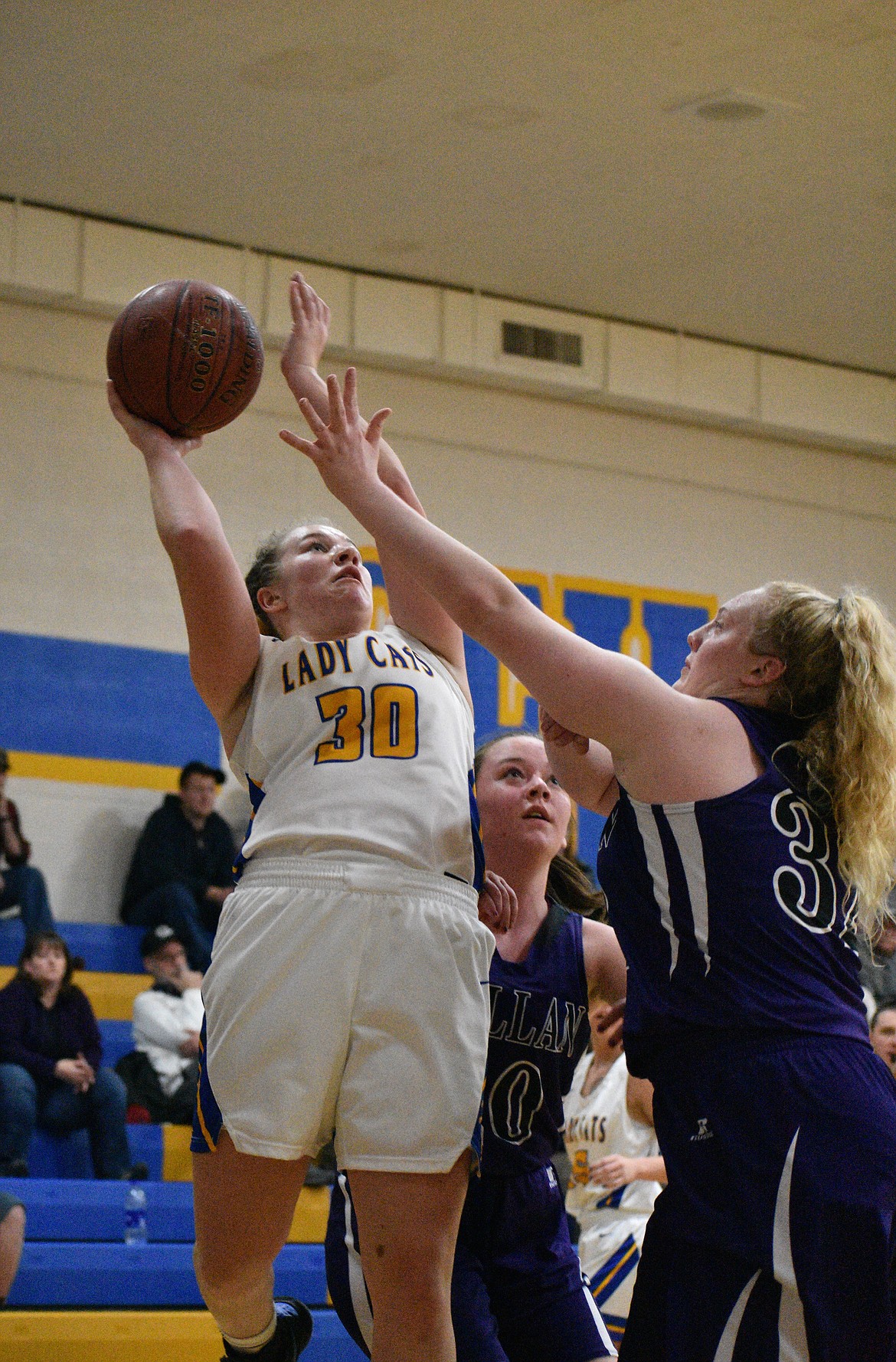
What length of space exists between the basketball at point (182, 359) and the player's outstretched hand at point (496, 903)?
1166 millimetres

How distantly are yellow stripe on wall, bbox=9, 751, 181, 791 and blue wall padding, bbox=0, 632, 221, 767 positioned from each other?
39 mm

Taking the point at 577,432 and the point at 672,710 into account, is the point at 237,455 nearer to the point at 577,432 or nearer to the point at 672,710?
the point at 577,432

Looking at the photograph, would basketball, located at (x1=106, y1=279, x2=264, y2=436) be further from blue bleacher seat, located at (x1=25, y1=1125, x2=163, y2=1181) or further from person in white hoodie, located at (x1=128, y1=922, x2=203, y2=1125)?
person in white hoodie, located at (x1=128, y1=922, x2=203, y2=1125)

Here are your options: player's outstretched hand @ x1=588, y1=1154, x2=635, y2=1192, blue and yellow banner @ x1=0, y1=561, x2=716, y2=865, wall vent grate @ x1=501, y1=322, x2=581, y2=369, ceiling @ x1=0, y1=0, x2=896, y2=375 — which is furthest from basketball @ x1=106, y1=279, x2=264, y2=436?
wall vent grate @ x1=501, y1=322, x2=581, y2=369

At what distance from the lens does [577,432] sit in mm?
12352

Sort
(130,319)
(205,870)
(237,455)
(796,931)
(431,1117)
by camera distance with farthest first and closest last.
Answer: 1. (237,455)
2. (205,870)
3. (130,319)
4. (431,1117)
5. (796,931)

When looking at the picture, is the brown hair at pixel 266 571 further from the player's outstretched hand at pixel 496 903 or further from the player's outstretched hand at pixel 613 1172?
the player's outstretched hand at pixel 613 1172

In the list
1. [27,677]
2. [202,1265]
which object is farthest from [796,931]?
[27,677]

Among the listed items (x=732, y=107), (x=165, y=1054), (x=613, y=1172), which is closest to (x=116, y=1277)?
(x=165, y=1054)

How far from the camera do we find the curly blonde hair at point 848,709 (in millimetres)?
2777

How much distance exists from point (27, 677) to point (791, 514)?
637cm

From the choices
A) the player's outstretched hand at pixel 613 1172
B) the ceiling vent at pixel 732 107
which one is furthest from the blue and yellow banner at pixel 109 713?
the player's outstretched hand at pixel 613 1172

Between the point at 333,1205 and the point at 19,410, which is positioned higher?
the point at 19,410

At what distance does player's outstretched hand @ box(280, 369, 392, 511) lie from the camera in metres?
3.04
